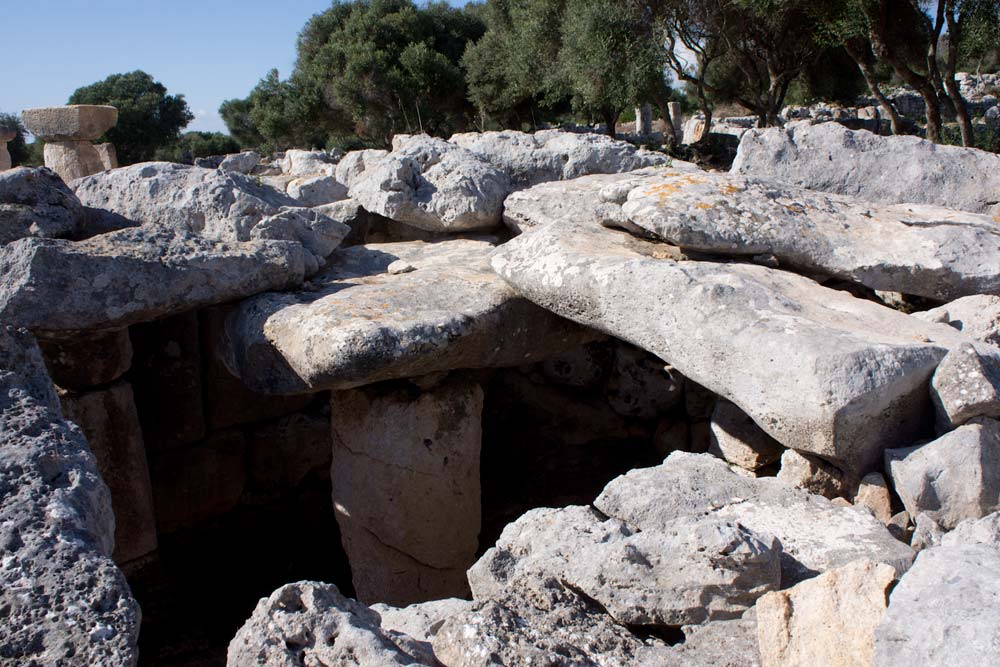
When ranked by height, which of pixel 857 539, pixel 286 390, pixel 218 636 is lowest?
pixel 218 636

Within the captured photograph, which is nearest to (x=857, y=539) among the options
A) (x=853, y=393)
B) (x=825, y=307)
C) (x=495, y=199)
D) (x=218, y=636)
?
(x=853, y=393)

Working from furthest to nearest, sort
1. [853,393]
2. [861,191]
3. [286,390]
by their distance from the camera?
[861,191]
[286,390]
[853,393]

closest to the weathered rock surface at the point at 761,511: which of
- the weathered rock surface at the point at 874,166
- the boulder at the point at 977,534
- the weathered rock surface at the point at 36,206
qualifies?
the boulder at the point at 977,534

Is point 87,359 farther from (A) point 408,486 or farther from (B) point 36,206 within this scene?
(A) point 408,486

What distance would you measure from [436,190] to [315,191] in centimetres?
99

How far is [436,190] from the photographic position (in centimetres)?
468

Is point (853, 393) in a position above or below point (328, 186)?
below

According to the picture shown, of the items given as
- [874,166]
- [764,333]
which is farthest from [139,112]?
[764,333]

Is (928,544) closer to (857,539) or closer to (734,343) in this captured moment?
(857,539)

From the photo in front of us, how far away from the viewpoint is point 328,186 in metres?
5.37

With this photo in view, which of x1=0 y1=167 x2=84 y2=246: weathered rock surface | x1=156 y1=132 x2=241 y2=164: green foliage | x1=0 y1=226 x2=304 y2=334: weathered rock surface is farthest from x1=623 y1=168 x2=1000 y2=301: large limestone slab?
x1=156 y1=132 x2=241 y2=164: green foliage

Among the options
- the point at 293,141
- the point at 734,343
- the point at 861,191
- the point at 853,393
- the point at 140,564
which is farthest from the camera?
the point at 293,141

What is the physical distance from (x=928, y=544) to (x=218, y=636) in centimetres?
338

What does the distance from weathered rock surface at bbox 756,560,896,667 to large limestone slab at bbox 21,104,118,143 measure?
36.8ft
